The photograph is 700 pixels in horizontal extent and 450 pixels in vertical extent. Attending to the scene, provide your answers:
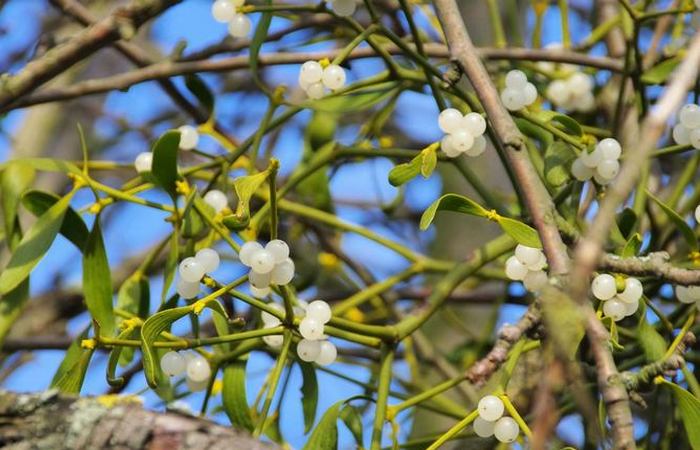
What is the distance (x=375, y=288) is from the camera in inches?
44.3

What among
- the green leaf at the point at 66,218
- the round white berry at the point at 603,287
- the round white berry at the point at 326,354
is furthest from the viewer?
the green leaf at the point at 66,218

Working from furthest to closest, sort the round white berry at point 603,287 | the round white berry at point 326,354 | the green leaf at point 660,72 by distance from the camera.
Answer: the green leaf at point 660,72 → the round white berry at point 326,354 → the round white berry at point 603,287

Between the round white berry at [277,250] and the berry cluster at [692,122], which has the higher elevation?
the round white berry at [277,250]

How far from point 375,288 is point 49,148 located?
3.36ft

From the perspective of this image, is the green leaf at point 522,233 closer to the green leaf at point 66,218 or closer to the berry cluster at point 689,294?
the berry cluster at point 689,294

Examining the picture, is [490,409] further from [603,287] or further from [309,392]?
[309,392]

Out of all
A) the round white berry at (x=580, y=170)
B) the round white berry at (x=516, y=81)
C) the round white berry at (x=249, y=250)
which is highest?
the round white berry at (x=249, y=250)

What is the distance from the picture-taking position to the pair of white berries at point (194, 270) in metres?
0.82

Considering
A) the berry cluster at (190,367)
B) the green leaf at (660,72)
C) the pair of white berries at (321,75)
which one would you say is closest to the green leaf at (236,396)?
the berry cluster at (190,367)

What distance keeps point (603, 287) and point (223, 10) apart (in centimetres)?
45

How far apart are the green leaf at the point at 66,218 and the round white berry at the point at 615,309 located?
0.44m

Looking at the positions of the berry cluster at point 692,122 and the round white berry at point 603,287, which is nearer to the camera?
the round white berry at point 603,287

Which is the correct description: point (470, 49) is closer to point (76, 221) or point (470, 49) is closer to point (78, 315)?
point (76, 221)

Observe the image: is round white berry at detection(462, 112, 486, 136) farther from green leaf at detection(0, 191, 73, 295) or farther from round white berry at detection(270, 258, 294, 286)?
green leaf at detection(0, 191, 73, 295)
